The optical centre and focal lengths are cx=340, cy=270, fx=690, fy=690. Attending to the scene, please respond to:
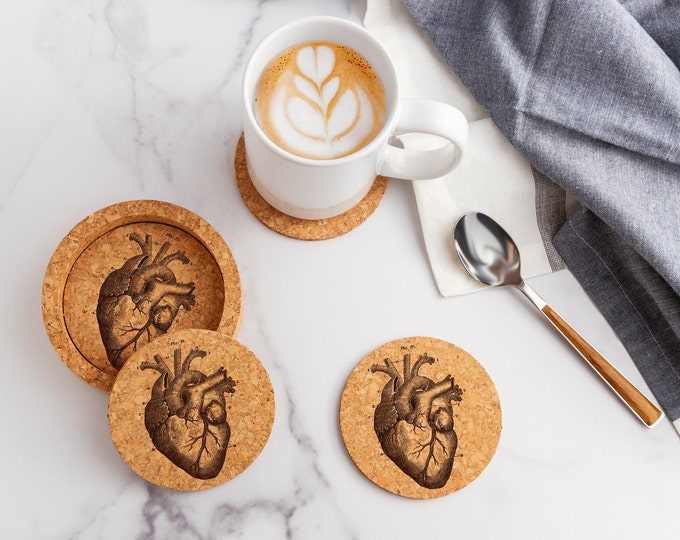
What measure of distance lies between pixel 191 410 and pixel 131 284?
16 centimetres

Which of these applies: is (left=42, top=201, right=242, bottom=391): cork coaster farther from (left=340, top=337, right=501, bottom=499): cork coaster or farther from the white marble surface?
→ (left=340, top=337, right=501, bottom=499): cork coaster

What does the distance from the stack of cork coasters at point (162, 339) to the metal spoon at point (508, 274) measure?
0.28m

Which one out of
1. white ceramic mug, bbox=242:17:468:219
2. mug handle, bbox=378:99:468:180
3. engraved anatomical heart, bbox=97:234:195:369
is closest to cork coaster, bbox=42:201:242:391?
engraved anatomical heart, bbox=97:234:195:369

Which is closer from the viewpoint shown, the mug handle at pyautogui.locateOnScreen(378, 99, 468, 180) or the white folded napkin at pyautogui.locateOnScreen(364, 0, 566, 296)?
the mug handle at pyautogui.locateOnScreen(378, 99, 468, 180)

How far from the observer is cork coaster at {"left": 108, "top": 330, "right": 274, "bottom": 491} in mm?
717

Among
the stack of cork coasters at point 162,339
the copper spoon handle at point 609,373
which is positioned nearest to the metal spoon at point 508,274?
the copper spoon handle at point 609,373

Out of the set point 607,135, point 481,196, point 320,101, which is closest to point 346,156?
point 320,101

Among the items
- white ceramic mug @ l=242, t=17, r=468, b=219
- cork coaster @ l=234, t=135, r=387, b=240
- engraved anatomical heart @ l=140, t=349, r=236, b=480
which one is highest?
white ceramic mug @ l=242, t=17, r=468, b=219

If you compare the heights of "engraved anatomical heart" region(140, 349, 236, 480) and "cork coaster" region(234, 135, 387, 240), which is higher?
"cork coaster" region(234, 135, 387, 240)

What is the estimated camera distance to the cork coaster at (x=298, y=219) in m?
0.82

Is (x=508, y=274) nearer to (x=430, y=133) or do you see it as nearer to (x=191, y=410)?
(x=430, y=133)

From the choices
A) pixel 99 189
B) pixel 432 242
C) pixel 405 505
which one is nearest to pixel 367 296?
pixel 432 242

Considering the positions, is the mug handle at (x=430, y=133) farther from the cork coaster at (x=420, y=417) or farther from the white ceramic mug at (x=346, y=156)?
the cork coaster at (x=420, y=417)

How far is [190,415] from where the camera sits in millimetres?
726
